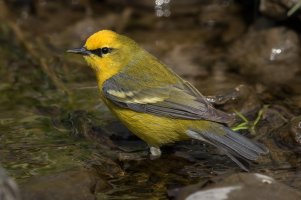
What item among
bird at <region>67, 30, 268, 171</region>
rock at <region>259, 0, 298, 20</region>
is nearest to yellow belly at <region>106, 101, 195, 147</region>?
bird at <region>67, 30, 268, 171</region>

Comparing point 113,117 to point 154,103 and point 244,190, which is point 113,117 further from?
point 244,190

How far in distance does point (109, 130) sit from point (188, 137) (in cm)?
99

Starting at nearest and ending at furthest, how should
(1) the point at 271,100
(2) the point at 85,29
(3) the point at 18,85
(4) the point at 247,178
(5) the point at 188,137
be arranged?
(4) the point at 247,178 → (5) the point at 188,137 → (1) the point at 271,100 → (3) the point at 18,85 → (2) the point at 85,29

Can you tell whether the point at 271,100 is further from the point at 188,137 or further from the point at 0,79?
the point at 0,79

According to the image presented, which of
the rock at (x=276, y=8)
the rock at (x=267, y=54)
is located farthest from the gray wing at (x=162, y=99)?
the rock at (x=276, y=8)

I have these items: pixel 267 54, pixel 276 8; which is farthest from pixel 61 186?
pixel 276 8

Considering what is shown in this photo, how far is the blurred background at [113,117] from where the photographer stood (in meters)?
6.23

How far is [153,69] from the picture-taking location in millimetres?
7039

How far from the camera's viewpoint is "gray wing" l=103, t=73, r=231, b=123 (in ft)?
21.1

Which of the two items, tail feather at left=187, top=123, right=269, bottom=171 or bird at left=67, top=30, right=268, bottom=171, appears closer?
tail feather at left=187, top=123, right=269, bottom=171

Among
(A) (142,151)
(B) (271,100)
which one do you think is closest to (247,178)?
(A) (142,151)

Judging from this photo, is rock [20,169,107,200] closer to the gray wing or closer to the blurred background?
the blurred background

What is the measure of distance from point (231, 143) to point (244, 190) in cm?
A: 106

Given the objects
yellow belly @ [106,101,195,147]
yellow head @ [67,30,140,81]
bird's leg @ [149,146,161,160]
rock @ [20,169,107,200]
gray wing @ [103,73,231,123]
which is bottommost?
bird's leg @ [149,146,161,160]
